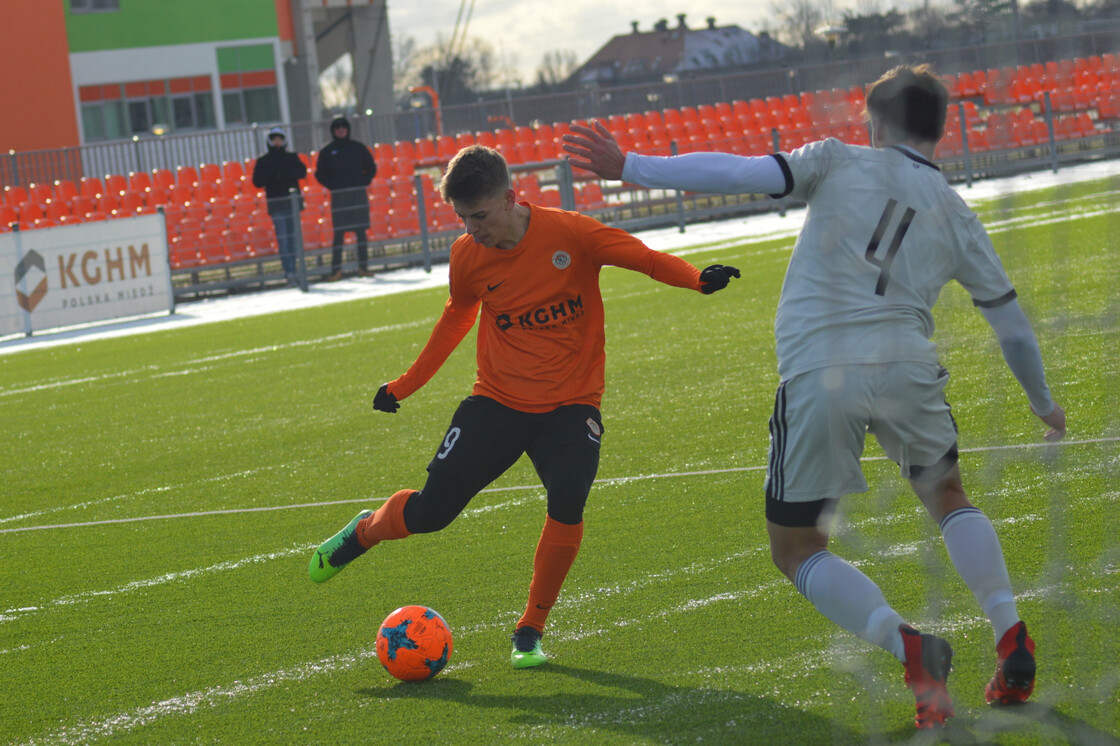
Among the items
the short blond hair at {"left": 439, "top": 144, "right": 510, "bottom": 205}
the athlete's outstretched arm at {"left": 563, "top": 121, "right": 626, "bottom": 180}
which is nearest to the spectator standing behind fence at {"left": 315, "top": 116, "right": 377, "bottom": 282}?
the short blond hair at {"left": 439, "top": 144, "right": 510, "bottom": 205}

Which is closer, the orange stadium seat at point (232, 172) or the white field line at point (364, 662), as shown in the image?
the white field line at point (364, 662)

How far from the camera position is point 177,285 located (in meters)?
18.8

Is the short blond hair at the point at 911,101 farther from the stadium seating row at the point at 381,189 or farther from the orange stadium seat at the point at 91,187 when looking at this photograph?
the orange stadium seat at the point at 91,187

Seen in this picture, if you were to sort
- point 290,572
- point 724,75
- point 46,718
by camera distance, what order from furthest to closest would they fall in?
point 724,75 → point 290,572 → point 46,718

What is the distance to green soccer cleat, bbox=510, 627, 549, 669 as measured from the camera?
13.8 feet

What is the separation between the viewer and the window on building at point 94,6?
35.5 meters

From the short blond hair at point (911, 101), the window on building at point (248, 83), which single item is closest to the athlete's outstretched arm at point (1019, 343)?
the short blond hair at point (911, 101)

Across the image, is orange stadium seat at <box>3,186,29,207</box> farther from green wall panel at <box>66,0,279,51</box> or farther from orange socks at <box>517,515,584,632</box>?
orange socks at <box>517,515,584,632</box>

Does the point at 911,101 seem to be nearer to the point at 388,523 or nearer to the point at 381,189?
the point at 388,523

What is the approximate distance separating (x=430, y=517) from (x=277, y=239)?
15454 mm

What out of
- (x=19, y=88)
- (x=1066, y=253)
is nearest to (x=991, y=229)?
(x=1066, y=253)

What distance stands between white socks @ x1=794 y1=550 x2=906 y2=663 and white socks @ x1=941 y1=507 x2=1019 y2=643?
0.27 m

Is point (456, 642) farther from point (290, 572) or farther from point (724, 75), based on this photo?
point (724, 75)

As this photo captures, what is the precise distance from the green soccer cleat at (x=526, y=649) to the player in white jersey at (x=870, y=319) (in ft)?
3.66
